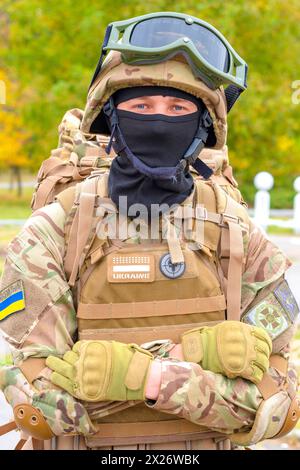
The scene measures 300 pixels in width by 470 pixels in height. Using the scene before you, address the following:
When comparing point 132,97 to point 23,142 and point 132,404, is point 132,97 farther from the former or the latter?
point 23,142

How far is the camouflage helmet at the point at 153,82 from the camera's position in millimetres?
2527

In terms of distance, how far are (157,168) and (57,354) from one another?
708mm

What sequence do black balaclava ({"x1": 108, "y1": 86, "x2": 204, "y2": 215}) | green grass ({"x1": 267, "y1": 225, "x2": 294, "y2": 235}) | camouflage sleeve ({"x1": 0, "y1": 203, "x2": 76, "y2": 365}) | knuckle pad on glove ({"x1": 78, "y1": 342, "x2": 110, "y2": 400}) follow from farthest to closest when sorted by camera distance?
green grass ({"x1": 267, "y1": 225, "x2": 294, "y2": 235})
black balaclava ({"x1": 108, "y1": 86, "x2": 204, "y2": 215})
camouflage sleeve ({"x1": 0, "y1": 203, "x2": 76, "y2": 365})
knuckle pad on glove ({"x1": 78, "y1": 342, "x2": 110, "y2": 400})

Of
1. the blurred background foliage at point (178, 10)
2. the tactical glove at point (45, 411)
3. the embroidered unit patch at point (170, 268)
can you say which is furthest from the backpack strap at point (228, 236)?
the blurred background foliage at point (178, 10)

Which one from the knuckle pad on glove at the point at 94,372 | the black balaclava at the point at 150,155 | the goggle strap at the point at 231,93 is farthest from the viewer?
the goggle strap at the point at 231,93

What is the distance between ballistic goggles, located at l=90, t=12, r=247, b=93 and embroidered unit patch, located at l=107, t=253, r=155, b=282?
65 centimetres

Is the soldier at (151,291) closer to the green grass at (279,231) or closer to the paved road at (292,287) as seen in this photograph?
the paved road at (292,287)

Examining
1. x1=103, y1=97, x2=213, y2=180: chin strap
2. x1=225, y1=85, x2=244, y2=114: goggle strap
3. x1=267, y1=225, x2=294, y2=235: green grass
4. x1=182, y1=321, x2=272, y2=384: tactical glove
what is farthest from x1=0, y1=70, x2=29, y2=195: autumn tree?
x1=182, y1=321, x2=272, y2=384: tactical glove

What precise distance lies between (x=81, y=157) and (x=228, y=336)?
208 centimetres

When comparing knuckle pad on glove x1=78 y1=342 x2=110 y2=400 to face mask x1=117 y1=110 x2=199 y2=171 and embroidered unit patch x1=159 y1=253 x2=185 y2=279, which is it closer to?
embroidered unit patch x1=159 y1=253 x2=185 y2=279

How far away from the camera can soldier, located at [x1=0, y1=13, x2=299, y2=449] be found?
2414mm

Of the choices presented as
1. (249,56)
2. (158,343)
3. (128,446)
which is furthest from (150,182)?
(249,56)

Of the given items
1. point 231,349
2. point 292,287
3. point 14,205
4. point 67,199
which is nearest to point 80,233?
point 67,199

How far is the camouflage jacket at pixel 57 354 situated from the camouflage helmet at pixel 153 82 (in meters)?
0.42
